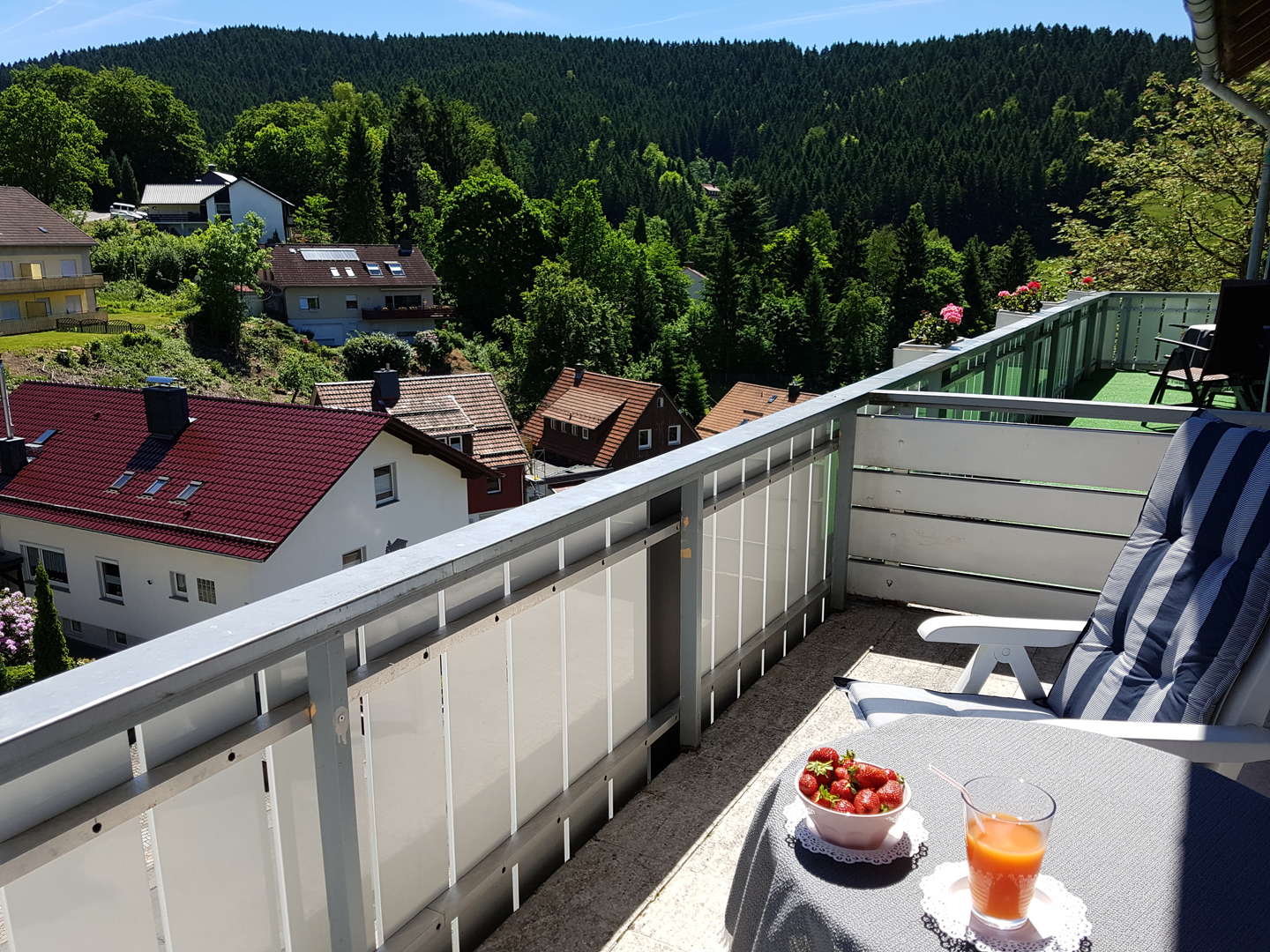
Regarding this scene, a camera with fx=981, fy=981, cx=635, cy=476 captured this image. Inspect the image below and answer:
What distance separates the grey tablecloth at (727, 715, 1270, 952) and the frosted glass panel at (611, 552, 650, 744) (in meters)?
0.91

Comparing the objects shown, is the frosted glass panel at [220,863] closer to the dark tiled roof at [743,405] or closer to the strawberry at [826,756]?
the strawberry at [826,756]

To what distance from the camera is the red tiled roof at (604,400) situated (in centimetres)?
3675

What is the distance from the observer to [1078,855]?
4.63 ft

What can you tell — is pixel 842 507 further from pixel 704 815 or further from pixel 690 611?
pixel 704 815

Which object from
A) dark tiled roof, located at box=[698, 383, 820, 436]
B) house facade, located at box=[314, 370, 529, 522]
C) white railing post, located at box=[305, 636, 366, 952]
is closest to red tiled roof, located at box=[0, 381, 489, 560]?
house facade, located at box=[314, 370, 529, 522]

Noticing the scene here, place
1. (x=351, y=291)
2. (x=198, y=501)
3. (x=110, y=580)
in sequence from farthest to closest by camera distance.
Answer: (x=351, y=291) → (x=110, y=580) → (x=198, y=501)

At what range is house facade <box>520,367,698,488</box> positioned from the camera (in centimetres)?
3666

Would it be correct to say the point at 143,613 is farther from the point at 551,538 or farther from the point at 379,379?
the point at 551,538

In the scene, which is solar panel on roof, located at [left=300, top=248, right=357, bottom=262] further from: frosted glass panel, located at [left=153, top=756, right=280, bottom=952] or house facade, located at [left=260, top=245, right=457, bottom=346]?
frosted glass panel, located at [left=153, top=756, right=280, bottom=952]

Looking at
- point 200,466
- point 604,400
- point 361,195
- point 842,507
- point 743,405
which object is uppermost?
point 361,195

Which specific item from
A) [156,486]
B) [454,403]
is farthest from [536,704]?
[454,403]

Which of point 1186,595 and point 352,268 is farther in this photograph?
point 352,268

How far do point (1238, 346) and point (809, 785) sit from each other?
567cm

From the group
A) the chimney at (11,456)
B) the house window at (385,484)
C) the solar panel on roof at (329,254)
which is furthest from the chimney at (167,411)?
the solar panel on roof at (329,254)
